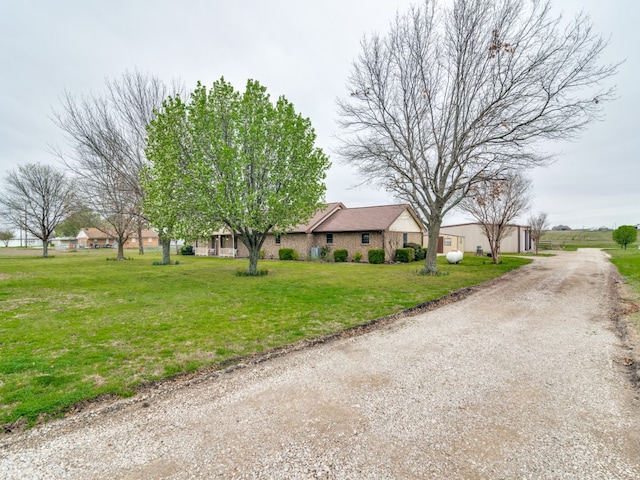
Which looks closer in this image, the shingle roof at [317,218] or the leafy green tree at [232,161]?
the leafy green tree at [232,161]

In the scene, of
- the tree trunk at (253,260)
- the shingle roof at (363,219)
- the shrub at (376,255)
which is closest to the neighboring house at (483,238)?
the shingle roof at (363,219)

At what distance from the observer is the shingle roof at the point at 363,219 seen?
22.3 metres

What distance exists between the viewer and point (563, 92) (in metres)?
11.6

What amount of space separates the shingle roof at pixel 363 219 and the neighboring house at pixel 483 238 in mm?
14543

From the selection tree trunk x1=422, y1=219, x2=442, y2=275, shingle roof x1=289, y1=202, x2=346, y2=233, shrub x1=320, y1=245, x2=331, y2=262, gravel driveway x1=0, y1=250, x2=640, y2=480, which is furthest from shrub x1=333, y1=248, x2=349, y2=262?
gravel driveway x1=0, y1=250, x2=640, y2=480

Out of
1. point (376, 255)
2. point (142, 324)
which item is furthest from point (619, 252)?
point (142, 324)

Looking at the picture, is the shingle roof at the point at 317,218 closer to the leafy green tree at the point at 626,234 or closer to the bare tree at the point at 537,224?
the bare tree at the point at 537,224

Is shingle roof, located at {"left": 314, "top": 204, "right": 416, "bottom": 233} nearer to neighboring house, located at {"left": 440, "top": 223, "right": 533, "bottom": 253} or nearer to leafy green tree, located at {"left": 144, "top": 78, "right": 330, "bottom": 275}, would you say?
leafy green tree, located at {"left": 144, "top": 78, "right": 330, "bottom": 275}

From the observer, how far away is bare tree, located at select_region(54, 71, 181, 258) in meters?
18.1

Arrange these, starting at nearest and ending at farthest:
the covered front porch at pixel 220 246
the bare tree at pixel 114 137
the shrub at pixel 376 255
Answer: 1. the bare tree at pixel 114 137
2. the shrub at pixel 376 255
3. the covered front porch at pixel 220 246

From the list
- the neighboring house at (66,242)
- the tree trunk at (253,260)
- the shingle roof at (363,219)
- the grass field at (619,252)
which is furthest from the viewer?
the neighboring house at (66,242)

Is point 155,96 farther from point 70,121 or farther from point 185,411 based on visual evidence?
point 185,411

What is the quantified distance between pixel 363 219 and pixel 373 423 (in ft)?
71.1

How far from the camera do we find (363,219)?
79.2 feet
